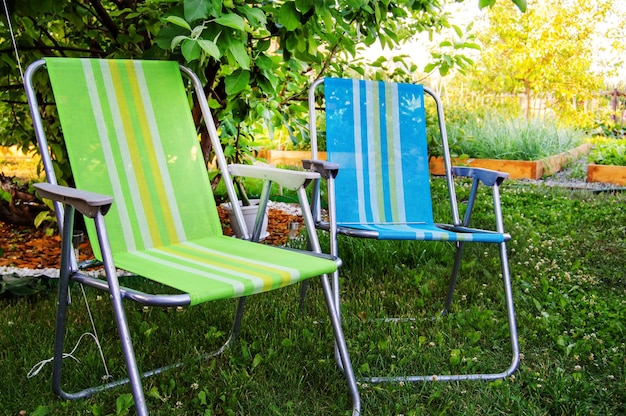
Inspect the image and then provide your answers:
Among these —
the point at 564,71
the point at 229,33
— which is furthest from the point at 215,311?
the point at 564,71

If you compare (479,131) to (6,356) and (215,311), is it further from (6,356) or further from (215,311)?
(6,356)

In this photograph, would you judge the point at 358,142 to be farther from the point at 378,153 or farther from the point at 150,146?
the point at 150,146

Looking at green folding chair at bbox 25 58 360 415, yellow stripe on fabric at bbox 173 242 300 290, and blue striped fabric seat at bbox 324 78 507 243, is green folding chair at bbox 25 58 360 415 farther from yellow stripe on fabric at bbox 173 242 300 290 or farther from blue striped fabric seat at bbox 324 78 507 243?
blue striped fabric seat at bbox 324 78 507 243

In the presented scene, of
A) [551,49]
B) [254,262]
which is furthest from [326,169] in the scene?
[551,49]

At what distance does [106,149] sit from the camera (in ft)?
6.98

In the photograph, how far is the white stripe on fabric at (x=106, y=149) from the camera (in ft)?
6.86

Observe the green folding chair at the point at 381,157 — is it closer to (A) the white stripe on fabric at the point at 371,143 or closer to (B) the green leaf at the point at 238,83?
(A) the white stripe on fabric at the point at 371,143

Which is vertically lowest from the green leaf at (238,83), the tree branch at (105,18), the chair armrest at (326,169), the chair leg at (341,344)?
the chair leg at (341,344)

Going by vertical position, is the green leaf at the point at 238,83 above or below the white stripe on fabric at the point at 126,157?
above

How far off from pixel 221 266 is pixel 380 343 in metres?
0.78

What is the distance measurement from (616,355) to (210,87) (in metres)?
2.24

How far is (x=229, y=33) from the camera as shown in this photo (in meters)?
2.13

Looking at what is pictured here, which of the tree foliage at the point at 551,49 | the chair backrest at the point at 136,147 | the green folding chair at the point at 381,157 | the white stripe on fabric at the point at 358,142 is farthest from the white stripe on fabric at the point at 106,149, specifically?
the tree foliage at the point at 551,49

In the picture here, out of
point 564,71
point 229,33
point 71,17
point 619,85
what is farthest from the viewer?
point 619,85
